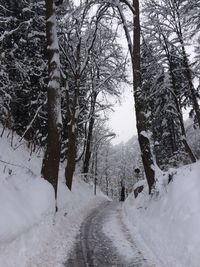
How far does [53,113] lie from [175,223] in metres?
5.56

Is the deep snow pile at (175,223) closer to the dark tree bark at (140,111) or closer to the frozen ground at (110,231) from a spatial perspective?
the frozen ground at (110,231)

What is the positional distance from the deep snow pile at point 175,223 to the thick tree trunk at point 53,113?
3268 millimetres

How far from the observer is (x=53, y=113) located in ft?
36.7

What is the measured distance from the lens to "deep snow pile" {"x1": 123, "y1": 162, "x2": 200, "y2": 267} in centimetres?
627

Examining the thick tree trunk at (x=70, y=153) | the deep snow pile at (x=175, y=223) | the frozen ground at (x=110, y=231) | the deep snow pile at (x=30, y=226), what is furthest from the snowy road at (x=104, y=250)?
the thick tree trunk at (x=70, y=153)

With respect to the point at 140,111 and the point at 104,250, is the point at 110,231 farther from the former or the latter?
the point at 140,111

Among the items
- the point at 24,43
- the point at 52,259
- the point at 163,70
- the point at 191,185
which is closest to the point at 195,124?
the point at 163,70

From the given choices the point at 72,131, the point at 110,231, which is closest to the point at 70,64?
the point at 72,131

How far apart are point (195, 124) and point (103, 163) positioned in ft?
185

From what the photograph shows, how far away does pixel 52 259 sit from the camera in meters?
7.12

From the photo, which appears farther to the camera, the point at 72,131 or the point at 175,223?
the point at 72,131

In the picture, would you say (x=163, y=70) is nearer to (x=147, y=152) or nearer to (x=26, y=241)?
(x=147, y=152)

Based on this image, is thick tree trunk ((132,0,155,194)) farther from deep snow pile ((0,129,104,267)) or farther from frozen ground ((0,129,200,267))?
deep snow pile ((0,129,104,267))

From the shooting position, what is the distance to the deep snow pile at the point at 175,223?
20.6ft
